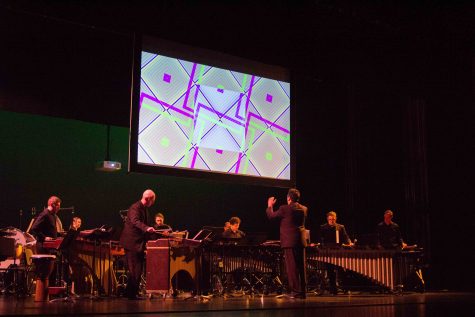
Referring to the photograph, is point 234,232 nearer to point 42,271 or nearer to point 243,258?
point 243,258

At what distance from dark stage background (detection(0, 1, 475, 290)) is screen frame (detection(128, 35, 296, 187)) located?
155mm

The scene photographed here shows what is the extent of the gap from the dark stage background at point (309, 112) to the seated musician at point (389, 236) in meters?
1.13

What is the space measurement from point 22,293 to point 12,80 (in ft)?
10.5

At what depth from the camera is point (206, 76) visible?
1040 cm

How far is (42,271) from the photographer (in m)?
7.62

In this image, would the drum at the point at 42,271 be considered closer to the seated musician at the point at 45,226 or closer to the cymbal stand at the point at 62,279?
the cymbal stand at the point at 62,279

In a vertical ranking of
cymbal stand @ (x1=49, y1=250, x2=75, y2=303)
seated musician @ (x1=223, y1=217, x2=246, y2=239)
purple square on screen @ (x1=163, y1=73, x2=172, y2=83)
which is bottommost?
cymbal stand @ (x1=49, y1=250, x2=75, y2=303)

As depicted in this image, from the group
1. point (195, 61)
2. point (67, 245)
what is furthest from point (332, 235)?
point (67, 245)

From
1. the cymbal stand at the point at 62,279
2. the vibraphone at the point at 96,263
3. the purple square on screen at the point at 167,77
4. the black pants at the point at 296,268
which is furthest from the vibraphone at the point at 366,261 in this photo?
the cymbal stand at the point at 62,279

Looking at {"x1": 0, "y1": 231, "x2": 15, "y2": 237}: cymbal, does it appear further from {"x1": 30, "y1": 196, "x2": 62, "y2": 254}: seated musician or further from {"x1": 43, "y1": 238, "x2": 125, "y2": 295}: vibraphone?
{"x1": 43, "y1": 238, "x2": 125, "y2": 295}: vibraphone

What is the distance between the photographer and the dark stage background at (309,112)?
31.5ft

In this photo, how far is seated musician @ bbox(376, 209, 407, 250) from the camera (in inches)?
419

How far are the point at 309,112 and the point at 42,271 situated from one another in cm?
696

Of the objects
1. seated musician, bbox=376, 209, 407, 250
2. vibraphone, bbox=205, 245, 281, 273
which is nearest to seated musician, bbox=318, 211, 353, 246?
seated musician, bbox=376, 209, 407, 250
